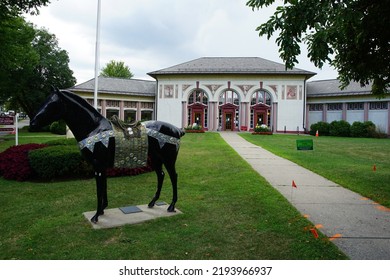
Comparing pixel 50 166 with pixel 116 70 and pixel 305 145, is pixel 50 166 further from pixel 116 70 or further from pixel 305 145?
pixel 116 70

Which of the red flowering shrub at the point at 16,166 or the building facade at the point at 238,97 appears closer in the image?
→ the red flowering shrub at the point at 16,166

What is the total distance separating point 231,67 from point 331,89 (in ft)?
49.6

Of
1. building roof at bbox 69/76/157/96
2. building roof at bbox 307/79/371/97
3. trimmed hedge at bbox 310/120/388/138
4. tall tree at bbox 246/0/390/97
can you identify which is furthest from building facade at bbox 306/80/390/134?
tall tree at bbox 246/0/390/97

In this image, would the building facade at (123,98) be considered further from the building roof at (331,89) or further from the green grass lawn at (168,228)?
the green grass lawn at (168,228)

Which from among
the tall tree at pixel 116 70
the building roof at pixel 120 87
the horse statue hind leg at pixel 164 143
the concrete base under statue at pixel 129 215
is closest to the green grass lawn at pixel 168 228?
the concrete base under statue at pixel 129 215

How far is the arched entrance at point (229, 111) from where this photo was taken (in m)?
42.2

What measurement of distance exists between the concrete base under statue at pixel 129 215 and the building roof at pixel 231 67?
36888 millimetres

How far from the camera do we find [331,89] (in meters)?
41.2

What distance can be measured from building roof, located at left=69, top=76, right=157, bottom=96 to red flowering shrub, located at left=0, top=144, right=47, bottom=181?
33.2 m

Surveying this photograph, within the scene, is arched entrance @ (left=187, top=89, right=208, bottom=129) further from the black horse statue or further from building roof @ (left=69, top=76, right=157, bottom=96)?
the black horse statue

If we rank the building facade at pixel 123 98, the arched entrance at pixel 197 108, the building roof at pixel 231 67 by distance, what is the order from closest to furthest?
the building roof at pixel 231 67, the building facade at pixel 123 98, the arched entrance at pixel 197 108

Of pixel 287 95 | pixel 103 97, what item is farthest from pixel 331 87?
pixel 103 97

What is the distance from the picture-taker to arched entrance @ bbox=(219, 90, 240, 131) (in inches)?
1660

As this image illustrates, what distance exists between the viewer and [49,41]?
153 feet
